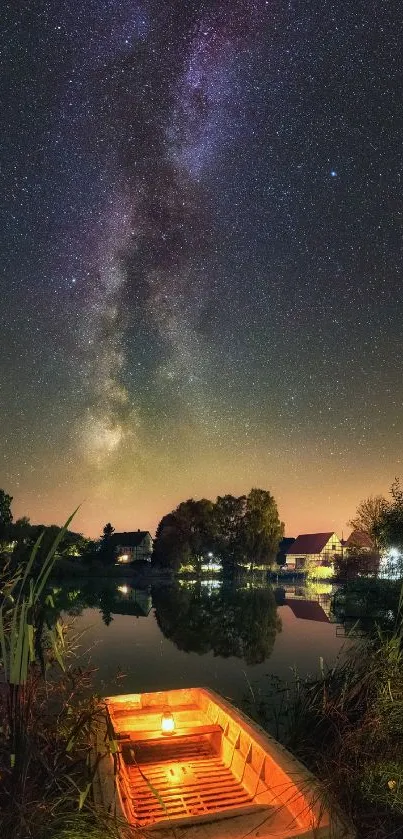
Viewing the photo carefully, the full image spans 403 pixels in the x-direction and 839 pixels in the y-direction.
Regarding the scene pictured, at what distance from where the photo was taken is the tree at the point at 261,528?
7962cm

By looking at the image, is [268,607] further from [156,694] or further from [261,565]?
[261,565]

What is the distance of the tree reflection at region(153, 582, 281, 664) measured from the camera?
24842 mm

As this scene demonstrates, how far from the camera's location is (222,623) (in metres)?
33.2

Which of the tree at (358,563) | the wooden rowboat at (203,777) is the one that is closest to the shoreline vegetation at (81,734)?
the wooden rowboat at (203,777)

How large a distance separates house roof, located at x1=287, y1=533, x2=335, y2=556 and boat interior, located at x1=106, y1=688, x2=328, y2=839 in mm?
94951

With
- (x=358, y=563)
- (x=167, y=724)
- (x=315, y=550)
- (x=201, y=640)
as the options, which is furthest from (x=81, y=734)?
(x=315, y=550)

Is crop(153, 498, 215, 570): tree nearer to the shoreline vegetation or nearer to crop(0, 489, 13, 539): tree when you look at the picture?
crop(0, 489, 13, 539): tree

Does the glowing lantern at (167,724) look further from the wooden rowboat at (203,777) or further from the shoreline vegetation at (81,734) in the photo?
the shoreline vegetation at (81,734)

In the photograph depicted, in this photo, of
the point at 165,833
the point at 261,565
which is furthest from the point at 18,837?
the point at 261,565

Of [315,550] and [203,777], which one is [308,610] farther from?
[315,550]

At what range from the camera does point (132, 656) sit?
2262 cm

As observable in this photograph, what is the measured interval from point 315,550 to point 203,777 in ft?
320

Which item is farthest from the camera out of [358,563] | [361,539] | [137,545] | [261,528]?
[137,545]

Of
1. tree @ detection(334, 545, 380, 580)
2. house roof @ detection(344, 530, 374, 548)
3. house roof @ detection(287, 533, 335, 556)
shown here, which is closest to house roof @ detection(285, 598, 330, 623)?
tree @ detection(334, 545, 380, 580)
